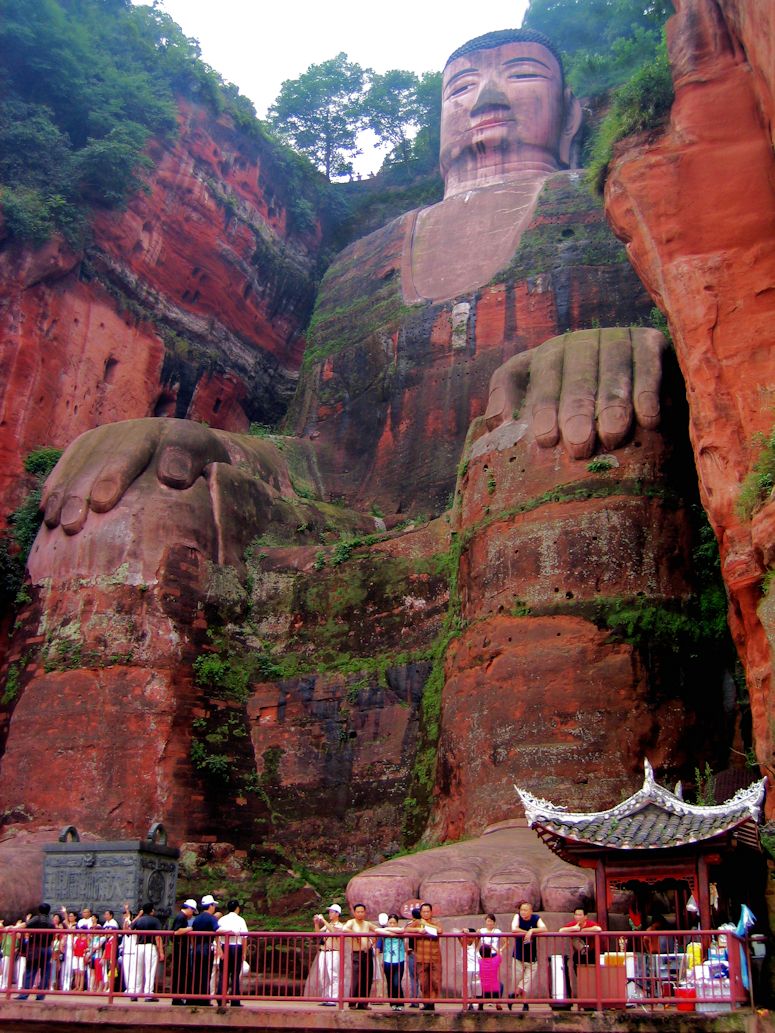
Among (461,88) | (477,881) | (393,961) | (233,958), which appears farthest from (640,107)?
(461,88)

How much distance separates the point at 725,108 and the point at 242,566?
11.4 m

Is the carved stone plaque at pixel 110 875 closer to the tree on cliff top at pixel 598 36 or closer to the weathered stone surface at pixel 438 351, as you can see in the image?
the weathered stone surface at pixel 438 351

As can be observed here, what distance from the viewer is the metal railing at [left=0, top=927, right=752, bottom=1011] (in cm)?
1145

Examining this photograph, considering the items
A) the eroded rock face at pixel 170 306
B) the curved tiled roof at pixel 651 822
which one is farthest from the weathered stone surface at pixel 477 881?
the eroded rock face at pixel 170 306

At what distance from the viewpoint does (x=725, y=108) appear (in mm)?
18656

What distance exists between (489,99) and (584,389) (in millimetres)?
17198

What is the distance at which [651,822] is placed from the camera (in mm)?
13203

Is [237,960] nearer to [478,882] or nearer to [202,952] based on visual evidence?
[202,952]

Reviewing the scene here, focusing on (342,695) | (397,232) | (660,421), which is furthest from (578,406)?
(397,232)

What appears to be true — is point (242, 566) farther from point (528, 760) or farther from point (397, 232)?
point (397, 232)

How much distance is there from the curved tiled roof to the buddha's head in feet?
81.4

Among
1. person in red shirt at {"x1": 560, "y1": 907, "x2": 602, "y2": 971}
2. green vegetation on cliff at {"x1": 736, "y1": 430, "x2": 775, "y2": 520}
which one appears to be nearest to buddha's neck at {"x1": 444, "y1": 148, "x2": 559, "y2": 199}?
green vegetation on cliff at {"x1": 736, "y1": 430, "x2": 775, "y2": 520}

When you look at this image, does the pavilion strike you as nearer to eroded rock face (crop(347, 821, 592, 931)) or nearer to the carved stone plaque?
eroded rock face (crop(347, 821, 592, 931))

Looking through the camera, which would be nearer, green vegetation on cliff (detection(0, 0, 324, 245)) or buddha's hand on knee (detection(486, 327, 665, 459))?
buddha's hand on knee (detection(486, 327, 665, 459))
